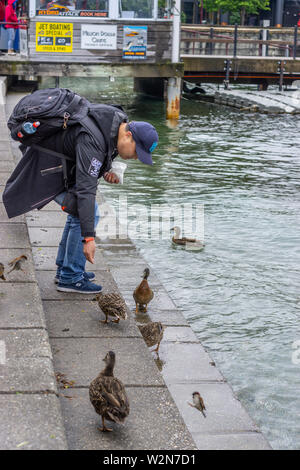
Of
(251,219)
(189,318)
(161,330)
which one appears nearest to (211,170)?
(251,219)

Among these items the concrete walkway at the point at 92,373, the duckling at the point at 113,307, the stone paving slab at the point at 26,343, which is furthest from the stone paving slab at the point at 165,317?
the stone paving slab at the point at 26,343

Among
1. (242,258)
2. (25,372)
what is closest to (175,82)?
(242,258)

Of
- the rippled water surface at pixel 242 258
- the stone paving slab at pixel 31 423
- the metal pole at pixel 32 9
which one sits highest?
the metal pole at pixel 32 9

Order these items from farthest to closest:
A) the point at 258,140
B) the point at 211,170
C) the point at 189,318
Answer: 1. the point at 258,140
2. the point at 211,170
3. the point at 189,318

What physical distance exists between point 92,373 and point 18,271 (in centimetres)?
137

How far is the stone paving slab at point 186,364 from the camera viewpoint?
5.26 meters

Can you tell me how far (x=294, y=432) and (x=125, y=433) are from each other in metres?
1.49

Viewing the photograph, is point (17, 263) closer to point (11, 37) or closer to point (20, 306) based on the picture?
point (20, 306)

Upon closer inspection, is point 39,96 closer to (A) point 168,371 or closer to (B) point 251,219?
(A) point 168,371

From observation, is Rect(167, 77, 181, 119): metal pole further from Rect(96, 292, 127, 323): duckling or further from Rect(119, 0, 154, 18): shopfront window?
Rect(96, 292, 127, 323): duckling

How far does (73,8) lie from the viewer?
762 inches

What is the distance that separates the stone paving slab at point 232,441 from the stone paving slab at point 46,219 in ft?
13.3
